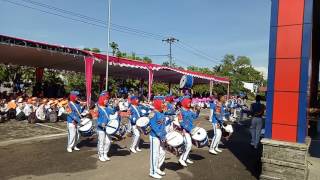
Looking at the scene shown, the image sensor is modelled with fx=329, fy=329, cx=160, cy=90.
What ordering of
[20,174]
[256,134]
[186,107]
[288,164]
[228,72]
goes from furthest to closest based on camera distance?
[228,72] → [256,134] → [186,107] → [20,174] → [288,164]

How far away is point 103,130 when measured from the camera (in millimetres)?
8531

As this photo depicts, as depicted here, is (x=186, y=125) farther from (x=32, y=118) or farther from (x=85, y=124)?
(x=32, y=118)

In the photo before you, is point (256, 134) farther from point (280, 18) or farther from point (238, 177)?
point (280, 18)

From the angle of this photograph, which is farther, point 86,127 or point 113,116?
point 86,127

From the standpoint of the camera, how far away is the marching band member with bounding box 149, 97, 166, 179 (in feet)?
23.6

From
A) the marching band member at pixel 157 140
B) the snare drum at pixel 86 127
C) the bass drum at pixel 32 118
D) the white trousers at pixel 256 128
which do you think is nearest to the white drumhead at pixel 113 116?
the snare drum at pixel 86 127

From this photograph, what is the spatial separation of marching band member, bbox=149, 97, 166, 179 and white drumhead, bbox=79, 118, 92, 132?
98.7 inches

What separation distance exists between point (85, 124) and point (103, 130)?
857 mm

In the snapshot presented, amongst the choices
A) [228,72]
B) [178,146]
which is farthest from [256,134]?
[228,72]

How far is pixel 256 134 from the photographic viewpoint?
11.1 m

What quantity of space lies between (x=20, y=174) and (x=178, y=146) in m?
3.50

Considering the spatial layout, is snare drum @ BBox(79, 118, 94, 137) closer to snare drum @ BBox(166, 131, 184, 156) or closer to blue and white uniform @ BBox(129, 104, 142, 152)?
blue and white uniform @ BBox(129, 104, 142, 152)

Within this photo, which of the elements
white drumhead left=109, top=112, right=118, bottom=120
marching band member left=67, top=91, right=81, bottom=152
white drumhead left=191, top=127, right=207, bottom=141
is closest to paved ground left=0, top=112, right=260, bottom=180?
marching band member left=67, top=91, right=81, bottom=152

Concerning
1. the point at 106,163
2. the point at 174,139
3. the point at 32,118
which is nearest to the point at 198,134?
the point at 174,139
